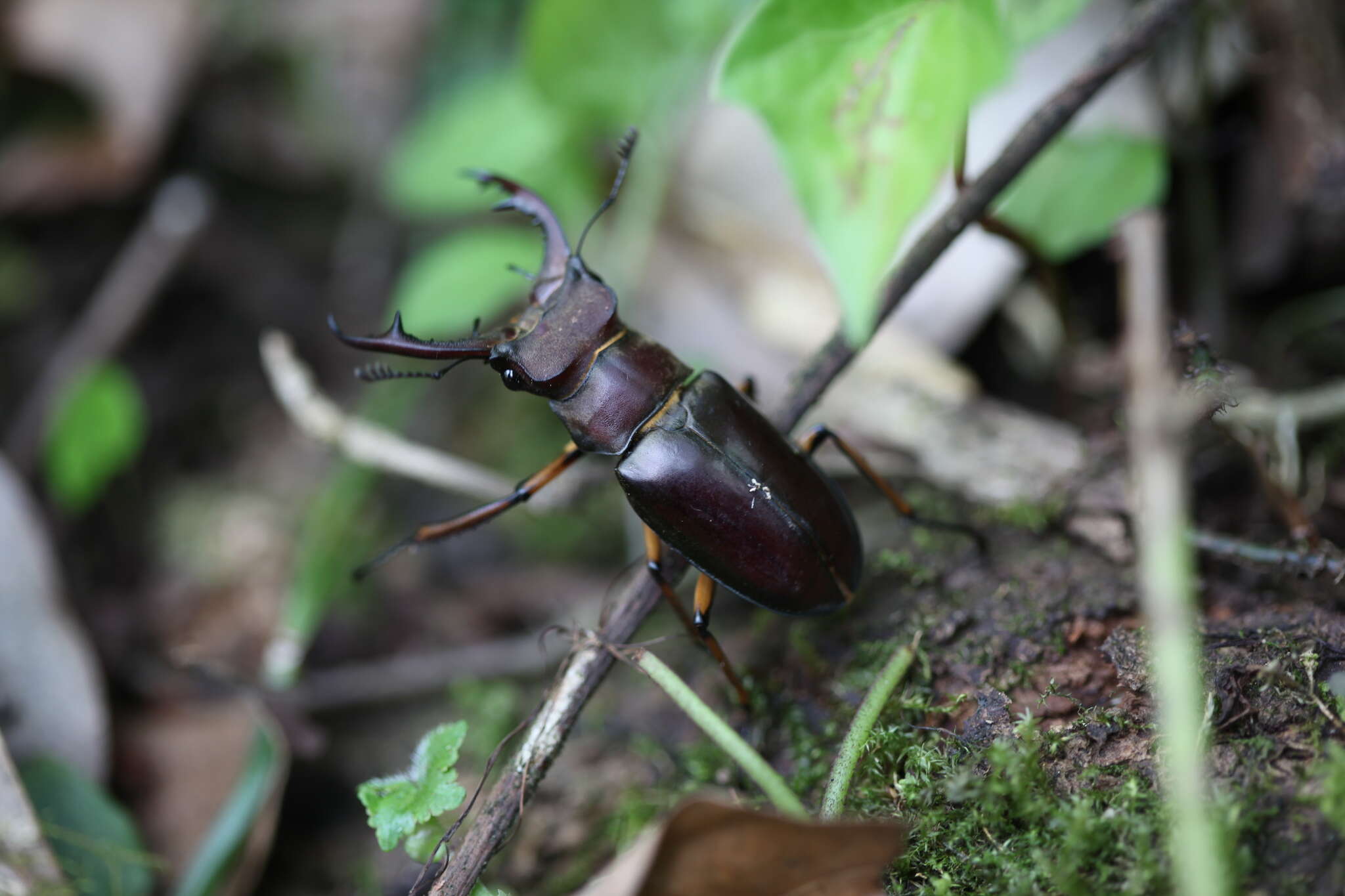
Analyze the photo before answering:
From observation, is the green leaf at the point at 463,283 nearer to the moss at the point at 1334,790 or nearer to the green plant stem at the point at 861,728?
the green plant stem at the point at 861,728

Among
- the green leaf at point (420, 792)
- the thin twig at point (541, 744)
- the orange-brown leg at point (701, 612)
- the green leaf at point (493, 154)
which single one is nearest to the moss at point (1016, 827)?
the orange-brown leg at point (701, 612)

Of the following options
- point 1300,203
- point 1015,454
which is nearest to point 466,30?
point 1015,454

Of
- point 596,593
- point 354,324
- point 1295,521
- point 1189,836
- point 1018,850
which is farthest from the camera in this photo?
point 354,324

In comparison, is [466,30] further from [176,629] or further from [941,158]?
[941,158]

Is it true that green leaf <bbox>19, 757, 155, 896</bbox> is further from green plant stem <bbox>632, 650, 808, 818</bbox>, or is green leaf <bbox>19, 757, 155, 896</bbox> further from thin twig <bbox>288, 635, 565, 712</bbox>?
green plant stem <bbox>632, 650, 808, 818</bbox>

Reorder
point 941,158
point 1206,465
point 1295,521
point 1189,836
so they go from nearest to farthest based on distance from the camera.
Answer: point 1189,836 < point 941,158 < point 1295,521 < point 1206,465

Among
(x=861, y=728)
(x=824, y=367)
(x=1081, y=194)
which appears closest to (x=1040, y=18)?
(x=1081, y=194)
